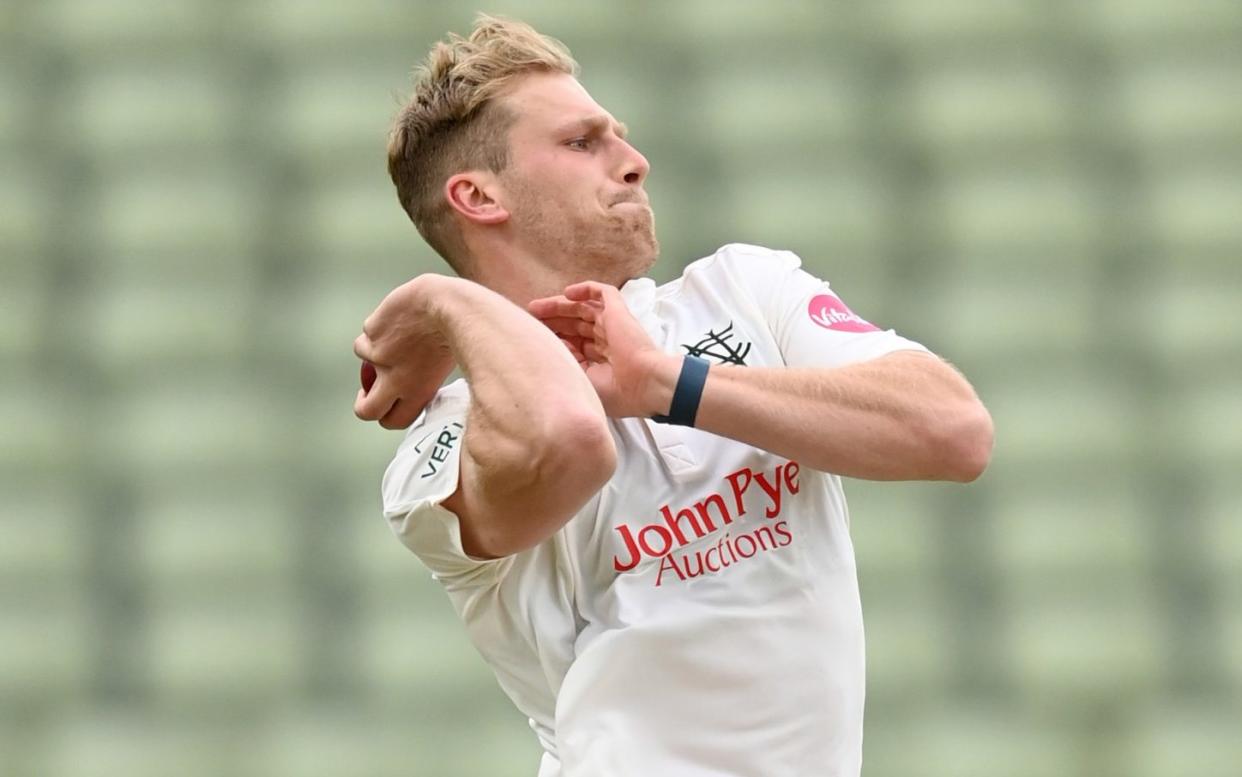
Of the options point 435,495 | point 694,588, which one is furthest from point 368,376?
point 694,588

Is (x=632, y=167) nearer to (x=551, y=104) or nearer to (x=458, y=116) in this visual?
(x=551, y=104)

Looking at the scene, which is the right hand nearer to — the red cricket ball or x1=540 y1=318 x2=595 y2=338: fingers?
the red cricket ball

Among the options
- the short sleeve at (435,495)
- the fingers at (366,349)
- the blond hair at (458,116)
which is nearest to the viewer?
the short sleeve at (435,495)

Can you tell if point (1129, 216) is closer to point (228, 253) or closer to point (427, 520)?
point (228, 253)

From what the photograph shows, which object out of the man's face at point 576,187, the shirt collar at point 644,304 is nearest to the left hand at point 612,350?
the shirt collar at point 644,304

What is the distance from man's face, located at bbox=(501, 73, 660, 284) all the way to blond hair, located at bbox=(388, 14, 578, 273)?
0.03 m

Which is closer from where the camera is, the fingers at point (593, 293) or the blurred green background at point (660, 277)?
the fingers at point (593, 293)

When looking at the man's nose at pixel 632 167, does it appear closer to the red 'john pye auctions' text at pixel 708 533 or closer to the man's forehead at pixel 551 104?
the man's forehead at pixel 551 104

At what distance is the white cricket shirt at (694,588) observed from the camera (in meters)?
1.64

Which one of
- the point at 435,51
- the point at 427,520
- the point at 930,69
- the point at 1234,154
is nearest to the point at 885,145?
the point at 930,69

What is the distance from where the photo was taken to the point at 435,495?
1.62m

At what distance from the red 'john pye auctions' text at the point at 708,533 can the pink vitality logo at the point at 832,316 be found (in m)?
0.18

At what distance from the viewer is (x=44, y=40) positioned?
3785 millimetres

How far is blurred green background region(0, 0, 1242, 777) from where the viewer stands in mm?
3408
